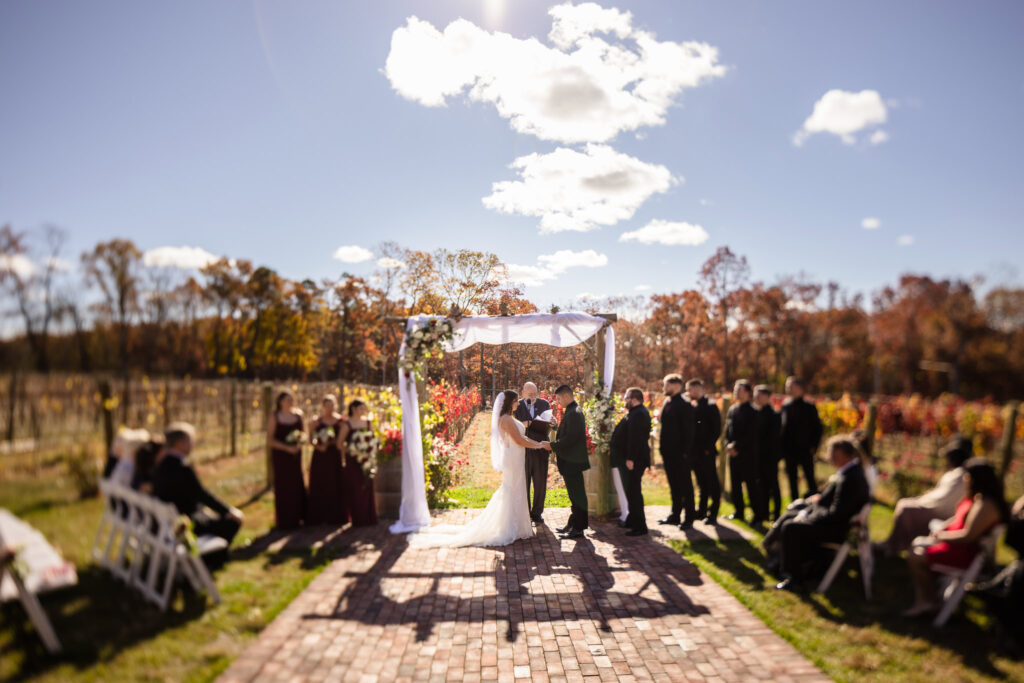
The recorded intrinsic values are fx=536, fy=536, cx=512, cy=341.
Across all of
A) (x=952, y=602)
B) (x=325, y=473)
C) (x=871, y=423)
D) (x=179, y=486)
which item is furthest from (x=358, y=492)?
(x=952, y=602)

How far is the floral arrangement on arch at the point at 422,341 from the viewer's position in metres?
8.97

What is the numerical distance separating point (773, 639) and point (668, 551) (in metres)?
2.43

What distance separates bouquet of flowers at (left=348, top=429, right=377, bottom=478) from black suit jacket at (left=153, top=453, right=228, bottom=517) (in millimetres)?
3600

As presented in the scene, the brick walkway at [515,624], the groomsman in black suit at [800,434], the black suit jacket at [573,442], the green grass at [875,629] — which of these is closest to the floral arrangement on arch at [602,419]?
the black suit jacket at [573,442]

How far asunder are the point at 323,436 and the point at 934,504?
7.60 m

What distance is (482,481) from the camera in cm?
1017

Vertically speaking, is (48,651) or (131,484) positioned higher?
(131,484)

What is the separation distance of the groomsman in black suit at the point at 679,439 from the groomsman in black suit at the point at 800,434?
130 cm

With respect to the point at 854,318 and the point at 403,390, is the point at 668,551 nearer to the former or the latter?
the point at 854,318

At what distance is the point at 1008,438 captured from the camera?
4.60m

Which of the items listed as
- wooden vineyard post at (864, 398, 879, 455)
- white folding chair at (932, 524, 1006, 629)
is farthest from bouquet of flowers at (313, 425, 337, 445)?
white folding chair at (932, 524, 1006, 629)

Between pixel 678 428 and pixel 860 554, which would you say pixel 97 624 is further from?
pixel 678 428

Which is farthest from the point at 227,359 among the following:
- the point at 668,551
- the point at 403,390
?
the point at 668,551

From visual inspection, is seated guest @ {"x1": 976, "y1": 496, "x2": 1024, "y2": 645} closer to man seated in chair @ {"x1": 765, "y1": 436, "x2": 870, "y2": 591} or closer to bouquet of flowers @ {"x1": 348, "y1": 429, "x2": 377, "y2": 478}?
man seated in chair @ {"x1": 765, "y1": 436, "x2": 870, "y2": 591}
